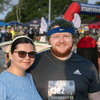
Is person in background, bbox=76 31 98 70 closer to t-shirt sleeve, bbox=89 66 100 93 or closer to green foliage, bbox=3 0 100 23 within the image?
t-shirt sleeve, bbox=89 66 100 93

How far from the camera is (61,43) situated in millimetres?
1901

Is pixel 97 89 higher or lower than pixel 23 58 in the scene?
lower

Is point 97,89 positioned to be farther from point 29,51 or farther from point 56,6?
point 56,6

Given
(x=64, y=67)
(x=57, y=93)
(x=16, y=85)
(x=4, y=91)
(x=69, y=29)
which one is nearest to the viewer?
(x=4, y=91)

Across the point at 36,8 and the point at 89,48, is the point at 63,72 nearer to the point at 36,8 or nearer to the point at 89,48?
the point at 89,48

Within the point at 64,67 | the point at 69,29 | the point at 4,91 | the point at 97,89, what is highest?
the point at 69,29

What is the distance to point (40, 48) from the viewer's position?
1.90 meters

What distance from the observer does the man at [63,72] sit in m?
1.76

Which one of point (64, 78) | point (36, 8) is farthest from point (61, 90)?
point (36, 8)

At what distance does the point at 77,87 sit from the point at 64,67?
0.31 metres

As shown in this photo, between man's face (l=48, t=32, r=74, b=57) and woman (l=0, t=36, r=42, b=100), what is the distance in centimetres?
40

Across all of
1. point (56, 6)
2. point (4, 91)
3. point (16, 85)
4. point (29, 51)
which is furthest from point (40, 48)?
point (56, 6)

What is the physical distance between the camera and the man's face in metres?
1.90

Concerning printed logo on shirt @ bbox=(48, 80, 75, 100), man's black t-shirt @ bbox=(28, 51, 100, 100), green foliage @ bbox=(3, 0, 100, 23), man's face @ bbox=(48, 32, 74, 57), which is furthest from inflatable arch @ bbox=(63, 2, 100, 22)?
green foliage @ bbox=(3, 0, 100, 23)
